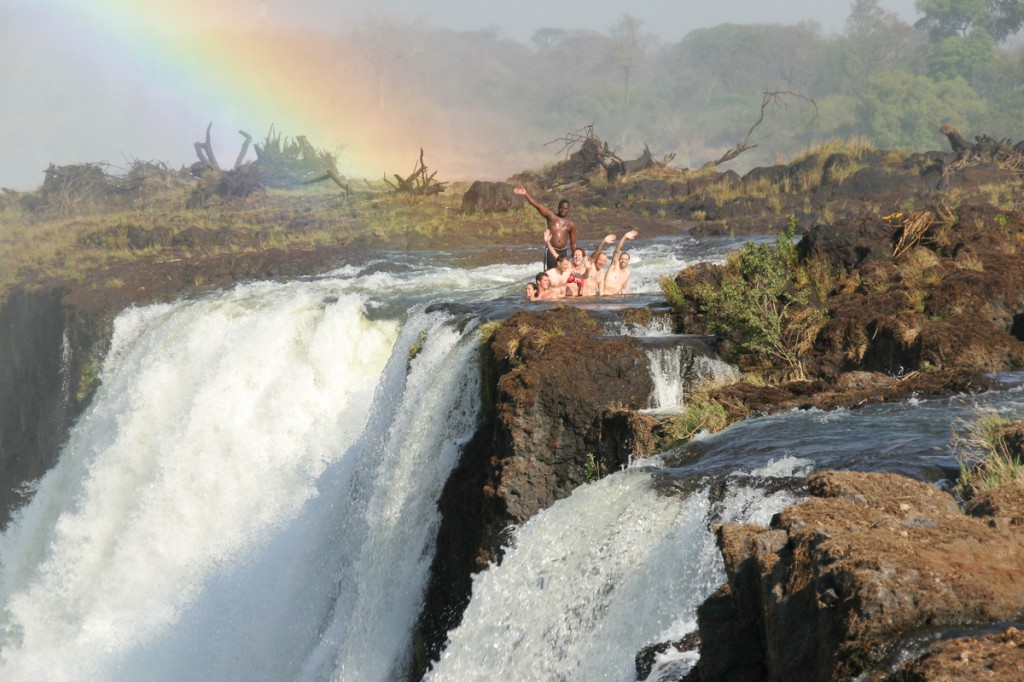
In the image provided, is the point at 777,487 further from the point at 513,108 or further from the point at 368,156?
the point at 513,108

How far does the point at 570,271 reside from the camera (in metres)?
14.4

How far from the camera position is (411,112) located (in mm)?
80625

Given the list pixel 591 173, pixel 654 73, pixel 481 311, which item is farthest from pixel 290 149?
pixel 654 73

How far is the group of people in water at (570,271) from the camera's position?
14.2 m

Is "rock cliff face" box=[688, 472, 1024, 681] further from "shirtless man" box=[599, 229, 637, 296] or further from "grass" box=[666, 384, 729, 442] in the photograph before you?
"shirtless man" box=[599, 229, 637, 296]

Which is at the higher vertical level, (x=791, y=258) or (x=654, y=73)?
(x=654, y=73)


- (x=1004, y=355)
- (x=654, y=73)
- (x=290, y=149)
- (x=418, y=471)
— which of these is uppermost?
(x=654, y=73)

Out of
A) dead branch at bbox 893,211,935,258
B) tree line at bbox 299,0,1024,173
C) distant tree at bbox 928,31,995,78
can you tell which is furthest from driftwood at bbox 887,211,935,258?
distant tree at bbox 928,31,995,78

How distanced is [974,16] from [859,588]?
222 feet

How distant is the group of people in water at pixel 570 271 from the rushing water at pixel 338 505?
21.0 inches

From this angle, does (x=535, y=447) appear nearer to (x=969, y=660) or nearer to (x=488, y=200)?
(x=969, y=660)

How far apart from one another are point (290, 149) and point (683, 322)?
31.5 m

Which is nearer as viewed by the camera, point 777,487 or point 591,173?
point 777,487

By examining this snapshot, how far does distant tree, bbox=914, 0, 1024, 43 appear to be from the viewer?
208ft
